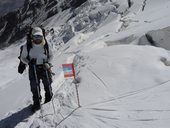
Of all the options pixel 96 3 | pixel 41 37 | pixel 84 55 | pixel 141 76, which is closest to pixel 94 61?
pixel 84 55

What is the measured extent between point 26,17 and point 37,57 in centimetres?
7626

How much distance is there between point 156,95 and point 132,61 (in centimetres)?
201

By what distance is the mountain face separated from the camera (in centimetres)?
7131

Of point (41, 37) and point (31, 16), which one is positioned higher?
point (31, 16)

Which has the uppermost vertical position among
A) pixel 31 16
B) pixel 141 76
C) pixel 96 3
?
pixel 31 16

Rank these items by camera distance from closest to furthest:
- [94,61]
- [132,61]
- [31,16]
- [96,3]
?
[132,61]
[94,61]
[96,3]
[31,16]

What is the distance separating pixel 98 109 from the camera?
740cm

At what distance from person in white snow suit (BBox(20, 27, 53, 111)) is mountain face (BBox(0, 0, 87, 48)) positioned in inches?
2306

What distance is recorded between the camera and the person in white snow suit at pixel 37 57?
7.95 m

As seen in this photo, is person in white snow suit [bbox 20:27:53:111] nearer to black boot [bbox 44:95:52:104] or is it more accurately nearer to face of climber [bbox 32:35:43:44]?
face of climber [bbox 32:35:43:44]

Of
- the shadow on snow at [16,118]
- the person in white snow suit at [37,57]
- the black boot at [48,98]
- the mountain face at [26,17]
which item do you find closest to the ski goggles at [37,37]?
the person in white snow suit at [37,57]

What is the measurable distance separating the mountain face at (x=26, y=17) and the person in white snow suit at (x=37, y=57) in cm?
5858

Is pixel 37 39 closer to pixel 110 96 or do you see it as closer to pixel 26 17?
pixel 110 96

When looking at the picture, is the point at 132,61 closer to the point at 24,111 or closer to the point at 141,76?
the point at 141,76
